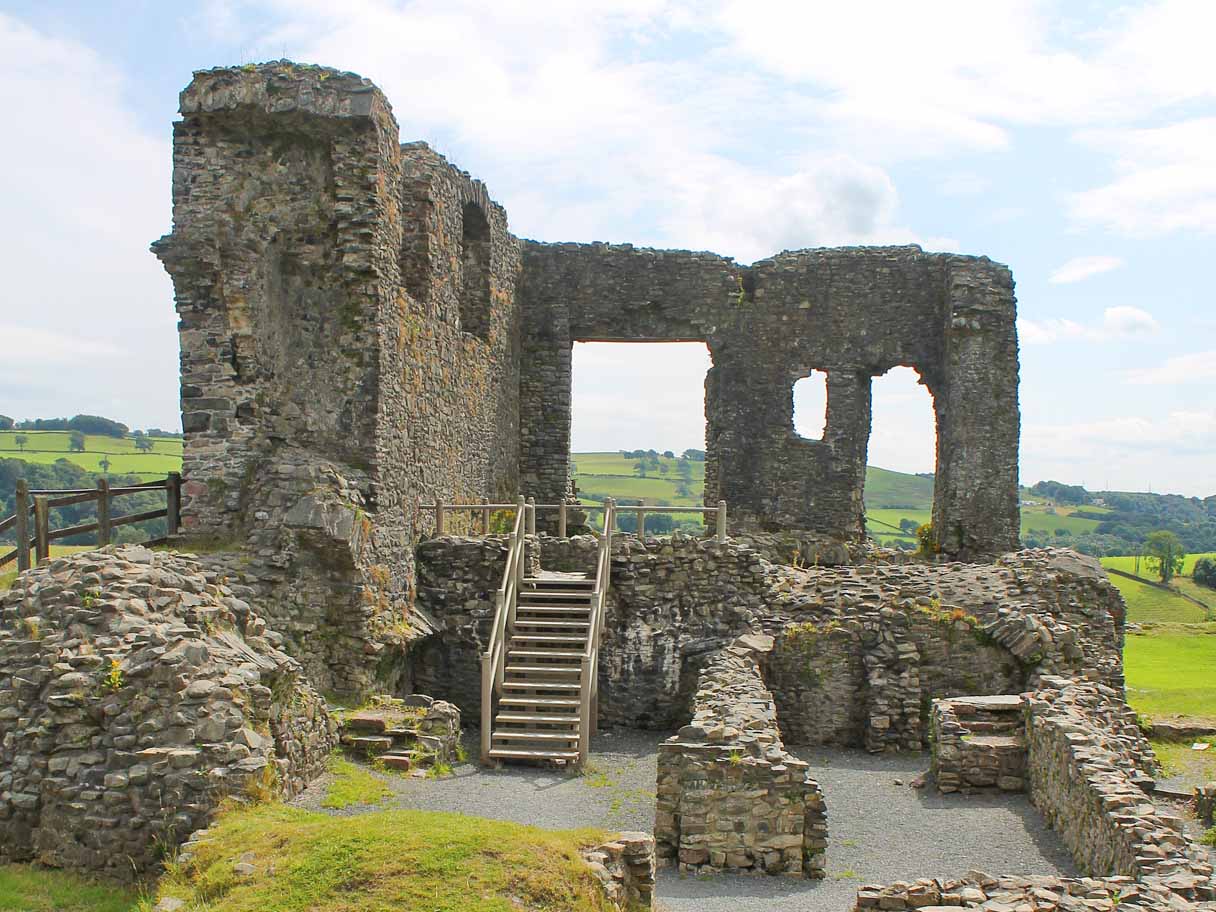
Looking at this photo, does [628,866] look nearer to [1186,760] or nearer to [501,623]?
[501,623]

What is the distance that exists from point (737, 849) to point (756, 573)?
7227mm

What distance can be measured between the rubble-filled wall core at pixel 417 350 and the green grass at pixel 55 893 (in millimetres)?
5061

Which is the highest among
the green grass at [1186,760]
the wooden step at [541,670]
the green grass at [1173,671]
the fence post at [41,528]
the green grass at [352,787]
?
the fence post at [41,528]

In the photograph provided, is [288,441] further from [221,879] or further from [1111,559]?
[1111,559]

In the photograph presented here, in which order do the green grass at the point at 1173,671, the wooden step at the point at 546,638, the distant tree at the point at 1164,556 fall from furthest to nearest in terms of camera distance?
the distant tree at the point at 1164,556 → the green grass at the point at 1173,671 → the wooden step at the point at 546,638

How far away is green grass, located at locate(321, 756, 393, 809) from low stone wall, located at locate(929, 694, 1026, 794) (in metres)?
6.88

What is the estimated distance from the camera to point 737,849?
1202 centimetres

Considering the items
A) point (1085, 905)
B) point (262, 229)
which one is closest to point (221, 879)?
point (1085, 905)

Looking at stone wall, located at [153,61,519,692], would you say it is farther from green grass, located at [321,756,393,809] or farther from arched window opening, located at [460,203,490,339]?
arched window opening, located at [460,203,490,339]

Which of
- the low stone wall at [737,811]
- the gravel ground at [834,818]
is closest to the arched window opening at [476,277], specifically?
the gravel ground at [834,818]

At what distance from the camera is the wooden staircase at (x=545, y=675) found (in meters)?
15.4

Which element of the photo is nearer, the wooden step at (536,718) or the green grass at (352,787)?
the green grass at (352,787)

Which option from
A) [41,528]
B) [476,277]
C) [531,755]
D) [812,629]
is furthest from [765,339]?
[41,528]

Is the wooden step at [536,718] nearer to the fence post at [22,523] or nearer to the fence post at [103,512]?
the fence post at [103,512]
